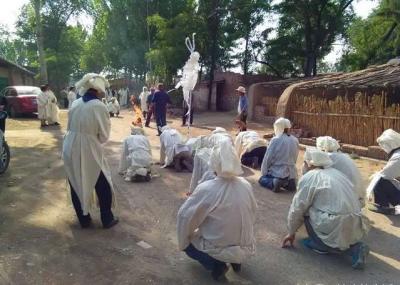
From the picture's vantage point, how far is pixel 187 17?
23.8 meters

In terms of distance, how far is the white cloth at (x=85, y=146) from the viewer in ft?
15.8


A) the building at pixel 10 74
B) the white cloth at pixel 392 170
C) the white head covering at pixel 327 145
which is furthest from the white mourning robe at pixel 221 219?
the building at pixel 10 74

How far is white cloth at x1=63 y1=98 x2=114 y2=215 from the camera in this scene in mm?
4801

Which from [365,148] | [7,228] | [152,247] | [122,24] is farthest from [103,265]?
[122,24]

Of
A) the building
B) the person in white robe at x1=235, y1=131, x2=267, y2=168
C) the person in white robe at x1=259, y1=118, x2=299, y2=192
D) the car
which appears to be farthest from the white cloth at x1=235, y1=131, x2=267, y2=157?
the building

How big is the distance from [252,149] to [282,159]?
6.31ft

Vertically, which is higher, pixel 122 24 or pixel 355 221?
pixel 122 24

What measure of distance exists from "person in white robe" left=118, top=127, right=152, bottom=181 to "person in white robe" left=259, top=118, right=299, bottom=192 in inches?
83.4

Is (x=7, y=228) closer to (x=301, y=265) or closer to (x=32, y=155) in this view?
(x=301, y=265)

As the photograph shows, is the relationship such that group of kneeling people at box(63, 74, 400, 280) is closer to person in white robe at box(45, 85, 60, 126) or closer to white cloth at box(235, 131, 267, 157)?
white cloth at box(235, 131, 267, 157)

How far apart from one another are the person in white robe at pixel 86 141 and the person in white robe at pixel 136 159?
2494 mm

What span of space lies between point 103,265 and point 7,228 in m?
1.56

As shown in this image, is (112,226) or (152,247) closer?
(152,247)

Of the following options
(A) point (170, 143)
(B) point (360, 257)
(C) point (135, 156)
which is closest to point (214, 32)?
(A) point (170, 143)
